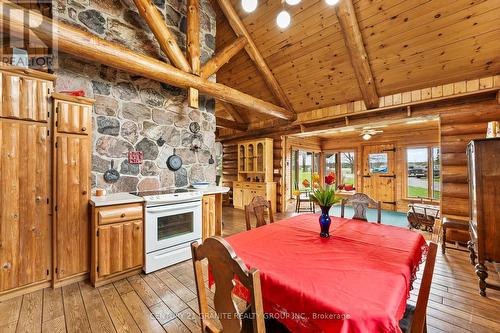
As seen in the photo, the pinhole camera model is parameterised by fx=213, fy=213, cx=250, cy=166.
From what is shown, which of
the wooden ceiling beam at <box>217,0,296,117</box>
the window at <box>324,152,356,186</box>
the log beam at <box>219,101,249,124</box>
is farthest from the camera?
the window at <box>324,152,356,186</box>

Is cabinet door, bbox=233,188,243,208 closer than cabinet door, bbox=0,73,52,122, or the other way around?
cabinet door, bbox=0,73,52,122

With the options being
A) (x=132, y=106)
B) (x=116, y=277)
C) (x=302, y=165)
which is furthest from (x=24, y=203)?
(x=302, y=165)

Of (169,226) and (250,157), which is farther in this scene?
(250,157)

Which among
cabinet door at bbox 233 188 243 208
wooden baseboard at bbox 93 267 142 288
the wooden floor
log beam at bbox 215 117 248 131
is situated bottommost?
the wooden floor

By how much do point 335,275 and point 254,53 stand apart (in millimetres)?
4470

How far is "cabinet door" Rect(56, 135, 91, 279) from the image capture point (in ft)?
7.20

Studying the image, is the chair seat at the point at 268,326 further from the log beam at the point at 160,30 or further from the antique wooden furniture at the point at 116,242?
the log beam at the point at 160,30

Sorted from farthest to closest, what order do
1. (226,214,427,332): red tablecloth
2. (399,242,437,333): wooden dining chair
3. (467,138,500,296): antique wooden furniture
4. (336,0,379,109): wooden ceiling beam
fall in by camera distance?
(336,0,379,109): wooden ceiling beam < (467,138,500,296): antique wooden furniture < (399,242,437,333): wooden dining chair < (226,214,427,332): red tablecloth

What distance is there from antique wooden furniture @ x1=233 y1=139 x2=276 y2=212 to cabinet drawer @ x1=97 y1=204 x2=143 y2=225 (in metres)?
3.45

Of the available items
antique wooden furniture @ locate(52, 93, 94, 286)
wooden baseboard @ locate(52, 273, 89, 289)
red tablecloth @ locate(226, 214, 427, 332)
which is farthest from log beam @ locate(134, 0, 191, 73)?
wooden baseboard @ locate(52, 273, 89, 289)

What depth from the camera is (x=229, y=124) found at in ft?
20.6

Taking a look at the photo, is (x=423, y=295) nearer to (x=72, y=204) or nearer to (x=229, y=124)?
(x=72, y=204)

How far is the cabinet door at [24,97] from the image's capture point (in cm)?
195

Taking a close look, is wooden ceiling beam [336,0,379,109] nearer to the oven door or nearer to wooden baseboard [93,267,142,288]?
the oven door
